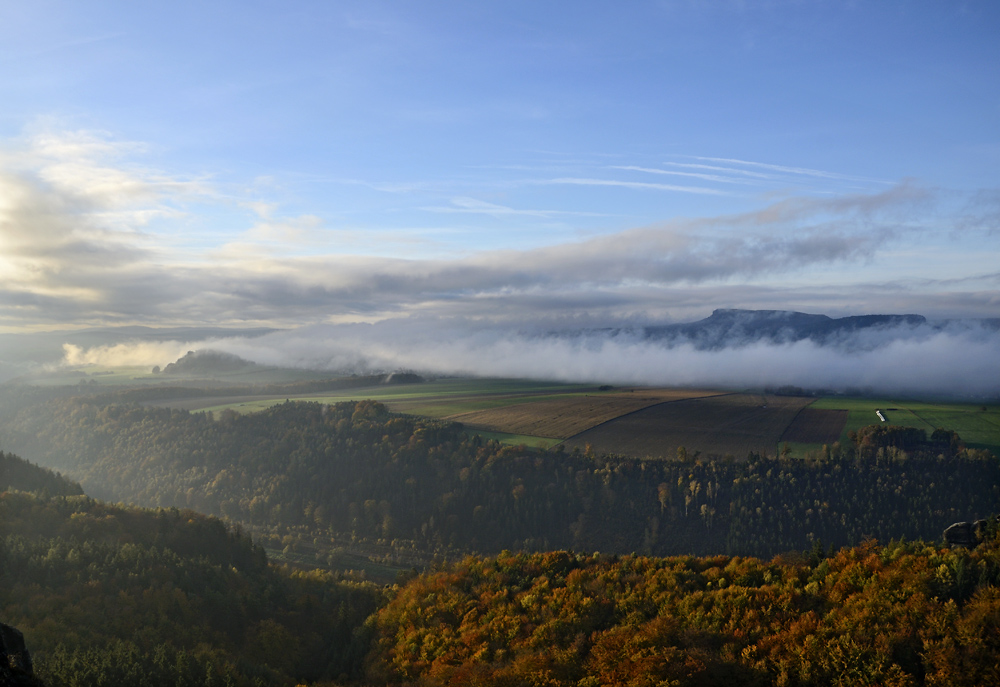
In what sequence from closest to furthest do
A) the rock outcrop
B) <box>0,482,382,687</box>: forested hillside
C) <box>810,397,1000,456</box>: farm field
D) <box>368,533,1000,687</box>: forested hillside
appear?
the rock outcrop < <box>368,533,1000,687</box>: forested hillside < <box>0,482,382,687</box>: forested hillside < <box>810,397,1000,456</box>: farm field

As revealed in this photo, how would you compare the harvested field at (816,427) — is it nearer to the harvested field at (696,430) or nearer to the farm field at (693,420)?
the farm field at (693,420)

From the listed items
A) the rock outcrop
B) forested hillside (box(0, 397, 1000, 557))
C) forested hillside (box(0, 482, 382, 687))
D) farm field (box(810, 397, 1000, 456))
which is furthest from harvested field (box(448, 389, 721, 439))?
the rock outcrop

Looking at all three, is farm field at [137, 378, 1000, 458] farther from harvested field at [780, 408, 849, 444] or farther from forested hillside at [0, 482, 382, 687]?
forested hillside at [0, 482, 382, 687]

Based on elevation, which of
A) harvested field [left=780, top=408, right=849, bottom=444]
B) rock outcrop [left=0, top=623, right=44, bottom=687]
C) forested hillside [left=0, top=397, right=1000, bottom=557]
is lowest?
forested hillside [left=0, top=397, right=1000, bottom=557]

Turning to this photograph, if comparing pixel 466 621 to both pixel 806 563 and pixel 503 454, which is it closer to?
pixel 806 563

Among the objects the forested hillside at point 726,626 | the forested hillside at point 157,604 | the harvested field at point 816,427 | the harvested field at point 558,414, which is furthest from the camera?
the harvested field at point 558,414

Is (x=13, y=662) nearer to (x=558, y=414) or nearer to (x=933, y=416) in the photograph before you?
(x=558, y=414)

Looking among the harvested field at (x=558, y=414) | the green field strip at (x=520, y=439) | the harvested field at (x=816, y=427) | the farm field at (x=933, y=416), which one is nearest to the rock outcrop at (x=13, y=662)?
the green field strip at (x=520, y=439)
